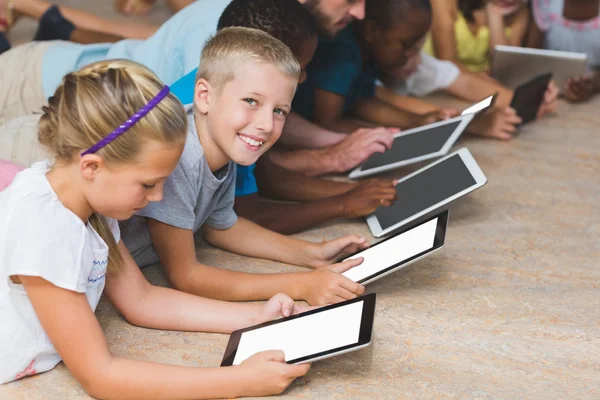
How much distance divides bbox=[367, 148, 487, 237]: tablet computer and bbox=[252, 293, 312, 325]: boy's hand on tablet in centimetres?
61

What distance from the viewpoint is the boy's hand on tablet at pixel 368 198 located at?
213 cm

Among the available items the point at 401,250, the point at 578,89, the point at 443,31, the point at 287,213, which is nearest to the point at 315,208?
the point at 287,213

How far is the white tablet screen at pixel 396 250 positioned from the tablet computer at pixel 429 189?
29 centimetres

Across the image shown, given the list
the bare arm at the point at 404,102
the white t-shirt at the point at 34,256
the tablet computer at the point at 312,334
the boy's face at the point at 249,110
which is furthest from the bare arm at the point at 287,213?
the bare arm at the point at 404,102

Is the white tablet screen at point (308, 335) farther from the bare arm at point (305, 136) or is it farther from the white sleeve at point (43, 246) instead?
the bare arm at point (305, 136)

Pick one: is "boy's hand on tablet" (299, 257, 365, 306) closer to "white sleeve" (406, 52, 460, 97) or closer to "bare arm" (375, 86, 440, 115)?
"bare arm" (375, 86, 440, 115)

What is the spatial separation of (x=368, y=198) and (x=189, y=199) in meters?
0.66

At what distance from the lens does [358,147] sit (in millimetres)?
2486

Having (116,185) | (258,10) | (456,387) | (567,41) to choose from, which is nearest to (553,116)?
(567,41)

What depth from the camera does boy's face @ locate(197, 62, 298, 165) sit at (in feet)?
5.11

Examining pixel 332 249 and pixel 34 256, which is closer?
pixel 34 256

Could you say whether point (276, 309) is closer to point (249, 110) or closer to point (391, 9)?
point (249, 110)

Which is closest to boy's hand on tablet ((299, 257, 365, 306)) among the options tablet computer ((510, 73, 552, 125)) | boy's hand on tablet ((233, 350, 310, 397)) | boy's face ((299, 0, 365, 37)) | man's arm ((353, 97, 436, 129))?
boy's hand on tablet ((233, 350, 310, 397))

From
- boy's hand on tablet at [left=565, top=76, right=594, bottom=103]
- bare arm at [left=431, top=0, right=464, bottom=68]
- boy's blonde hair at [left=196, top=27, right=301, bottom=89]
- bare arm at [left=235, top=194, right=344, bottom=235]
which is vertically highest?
boy's blonde hair at [left=196, top=27, right=301, bottom=89]
